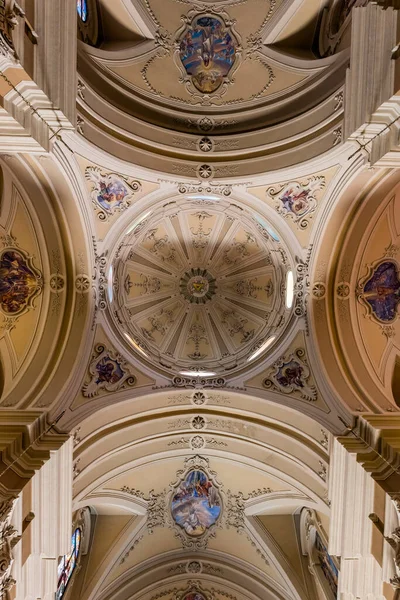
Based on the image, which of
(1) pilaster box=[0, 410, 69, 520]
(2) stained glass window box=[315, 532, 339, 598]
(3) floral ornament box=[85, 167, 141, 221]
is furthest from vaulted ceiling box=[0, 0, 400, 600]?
(2) stained glass window box=[315, 532, 339, 598]

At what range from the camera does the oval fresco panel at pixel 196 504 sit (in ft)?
44.1

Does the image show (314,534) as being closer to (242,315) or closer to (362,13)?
(242,315)

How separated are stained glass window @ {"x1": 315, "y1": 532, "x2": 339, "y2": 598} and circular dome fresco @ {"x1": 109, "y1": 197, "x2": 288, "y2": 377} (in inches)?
212

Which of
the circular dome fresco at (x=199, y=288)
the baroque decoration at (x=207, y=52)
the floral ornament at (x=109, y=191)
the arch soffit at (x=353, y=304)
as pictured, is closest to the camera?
the baroque decoration at (x=207, y=52)

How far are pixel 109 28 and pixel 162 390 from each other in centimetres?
838

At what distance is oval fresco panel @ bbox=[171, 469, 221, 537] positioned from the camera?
13445mm

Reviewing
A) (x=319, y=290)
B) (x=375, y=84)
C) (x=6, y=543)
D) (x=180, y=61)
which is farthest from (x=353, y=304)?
(x=6, y=543)

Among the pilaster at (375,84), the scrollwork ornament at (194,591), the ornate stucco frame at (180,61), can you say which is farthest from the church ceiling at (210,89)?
the scrollwork ornament at (194,591)

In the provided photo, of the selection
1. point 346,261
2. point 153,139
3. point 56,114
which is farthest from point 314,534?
point 56,114

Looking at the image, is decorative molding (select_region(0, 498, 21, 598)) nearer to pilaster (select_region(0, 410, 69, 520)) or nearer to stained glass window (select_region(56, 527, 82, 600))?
pilaster (select_region(0, 410, 69, 520))

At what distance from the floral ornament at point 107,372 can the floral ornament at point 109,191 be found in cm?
334

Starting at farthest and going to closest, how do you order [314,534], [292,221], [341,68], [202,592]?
[202,592], [314,534], [292,221], [341,68]

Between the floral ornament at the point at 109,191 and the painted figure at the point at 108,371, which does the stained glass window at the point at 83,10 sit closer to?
the floral ornament at the point at 109,191

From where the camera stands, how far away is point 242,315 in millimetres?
13578
